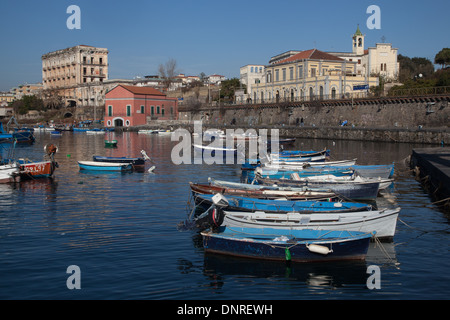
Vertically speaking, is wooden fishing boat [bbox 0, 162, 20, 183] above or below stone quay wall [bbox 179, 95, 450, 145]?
below

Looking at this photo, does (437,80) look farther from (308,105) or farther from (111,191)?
(111,191)

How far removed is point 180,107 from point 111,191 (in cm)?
8485

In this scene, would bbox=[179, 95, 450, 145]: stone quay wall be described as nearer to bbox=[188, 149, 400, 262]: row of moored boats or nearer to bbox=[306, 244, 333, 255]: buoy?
bbox=[188, 149, 400, 262]: row of moored boats

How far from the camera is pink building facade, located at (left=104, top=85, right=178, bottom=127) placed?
94.1m

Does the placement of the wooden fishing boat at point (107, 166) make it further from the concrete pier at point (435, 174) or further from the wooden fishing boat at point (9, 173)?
the concrete pier at point (435, 174)

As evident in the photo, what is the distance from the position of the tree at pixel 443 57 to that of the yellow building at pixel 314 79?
14.1 metres

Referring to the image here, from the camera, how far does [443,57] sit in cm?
8088

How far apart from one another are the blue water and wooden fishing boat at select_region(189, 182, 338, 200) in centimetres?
177

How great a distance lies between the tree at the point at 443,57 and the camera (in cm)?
8031

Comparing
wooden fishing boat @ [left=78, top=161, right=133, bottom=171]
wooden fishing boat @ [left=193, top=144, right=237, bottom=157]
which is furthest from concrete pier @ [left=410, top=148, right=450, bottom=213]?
wooden fishing boat @ [left=78, top=161, right=133, bottom=171]

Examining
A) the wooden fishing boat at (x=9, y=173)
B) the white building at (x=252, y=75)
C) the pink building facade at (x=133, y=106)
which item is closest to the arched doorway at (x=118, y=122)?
the pink building facade at (x=133, y=106)

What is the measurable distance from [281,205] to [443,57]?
7650cm

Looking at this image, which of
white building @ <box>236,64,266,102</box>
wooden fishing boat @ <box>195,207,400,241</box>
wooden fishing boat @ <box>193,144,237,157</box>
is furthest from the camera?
white building @ <box>236,64,266,102</box>

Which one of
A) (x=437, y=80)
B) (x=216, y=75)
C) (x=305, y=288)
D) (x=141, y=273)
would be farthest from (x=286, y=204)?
(x=216, y=75)
